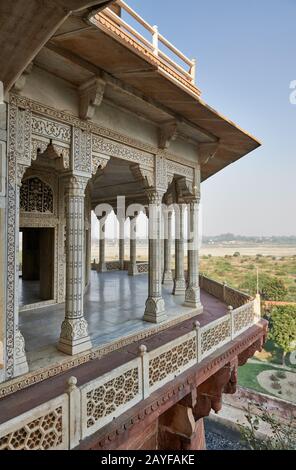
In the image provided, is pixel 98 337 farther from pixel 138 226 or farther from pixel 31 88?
pixel 138 226

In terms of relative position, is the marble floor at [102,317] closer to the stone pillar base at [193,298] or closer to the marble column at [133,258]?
the stone pillar base at [193,298]

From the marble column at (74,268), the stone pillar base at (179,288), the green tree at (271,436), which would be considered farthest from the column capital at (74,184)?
the green tree at (271,436)

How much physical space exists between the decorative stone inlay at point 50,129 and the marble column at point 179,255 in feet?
17.3

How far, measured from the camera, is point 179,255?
9641mm

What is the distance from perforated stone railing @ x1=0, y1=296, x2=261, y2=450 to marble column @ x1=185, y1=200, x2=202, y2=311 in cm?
237

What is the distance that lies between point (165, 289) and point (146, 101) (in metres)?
6.77

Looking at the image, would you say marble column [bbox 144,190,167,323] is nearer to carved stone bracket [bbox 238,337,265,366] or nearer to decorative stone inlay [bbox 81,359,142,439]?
carved stone bracket [bbox 238,337,265,366]

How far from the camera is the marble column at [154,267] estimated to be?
6078 millimetres

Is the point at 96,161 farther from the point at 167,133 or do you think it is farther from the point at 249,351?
the point at 249,351

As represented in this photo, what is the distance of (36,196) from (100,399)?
5235 mm

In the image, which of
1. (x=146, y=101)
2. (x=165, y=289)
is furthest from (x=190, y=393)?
(x=165, y=289)

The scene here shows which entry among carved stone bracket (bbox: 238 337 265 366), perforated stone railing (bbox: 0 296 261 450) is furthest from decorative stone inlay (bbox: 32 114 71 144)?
carved stone bracket (bbox: 238 337 265 366)
